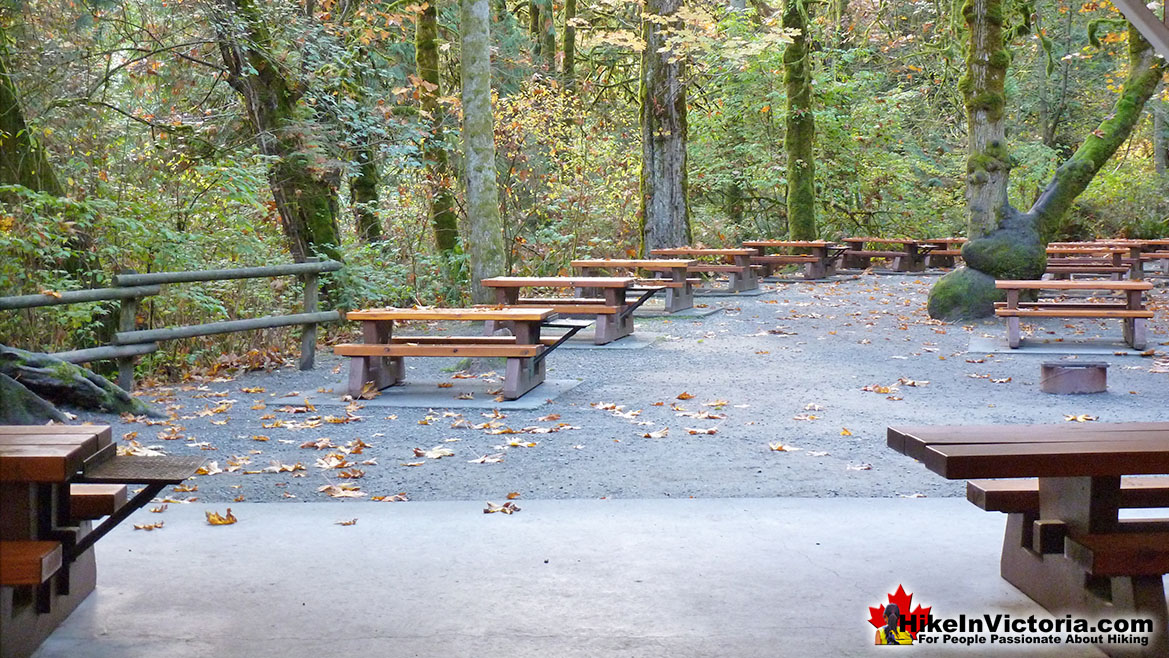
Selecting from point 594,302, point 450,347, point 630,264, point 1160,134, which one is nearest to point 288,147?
point 630,264

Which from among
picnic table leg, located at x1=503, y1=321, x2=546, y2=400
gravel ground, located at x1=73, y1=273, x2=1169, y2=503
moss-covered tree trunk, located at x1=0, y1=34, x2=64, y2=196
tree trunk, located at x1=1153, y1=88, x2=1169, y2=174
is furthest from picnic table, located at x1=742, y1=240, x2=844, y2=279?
moss-covered tree trunk, located at x1=0, y1=34, x2=64, y2=196

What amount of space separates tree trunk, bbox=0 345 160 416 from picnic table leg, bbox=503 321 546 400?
8.72 feet

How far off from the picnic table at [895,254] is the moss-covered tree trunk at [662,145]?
18.2 ft

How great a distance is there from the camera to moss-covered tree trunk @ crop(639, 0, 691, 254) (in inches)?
755

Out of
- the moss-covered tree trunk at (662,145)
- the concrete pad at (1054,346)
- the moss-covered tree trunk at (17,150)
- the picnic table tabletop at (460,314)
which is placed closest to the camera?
the picnic table tabletop at (460,314)

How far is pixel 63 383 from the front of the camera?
7.96 metres

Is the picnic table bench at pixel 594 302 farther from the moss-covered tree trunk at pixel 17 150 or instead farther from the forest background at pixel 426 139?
the moss-covered tree trunk at pixel 17 150

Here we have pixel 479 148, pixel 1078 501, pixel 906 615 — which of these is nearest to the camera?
pixel 1078 501

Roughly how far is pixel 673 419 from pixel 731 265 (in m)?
11.1

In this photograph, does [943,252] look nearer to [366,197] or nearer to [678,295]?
[678,295]

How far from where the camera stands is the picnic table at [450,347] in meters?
8.89

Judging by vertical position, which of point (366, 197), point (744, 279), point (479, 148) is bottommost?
point (744, 279)

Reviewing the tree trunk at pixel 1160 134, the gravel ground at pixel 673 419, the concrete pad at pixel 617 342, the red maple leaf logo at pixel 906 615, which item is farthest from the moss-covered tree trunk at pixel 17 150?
the tree trunk at pixel 1160 134

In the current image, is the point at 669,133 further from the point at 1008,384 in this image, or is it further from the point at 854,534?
the point at 854,534
